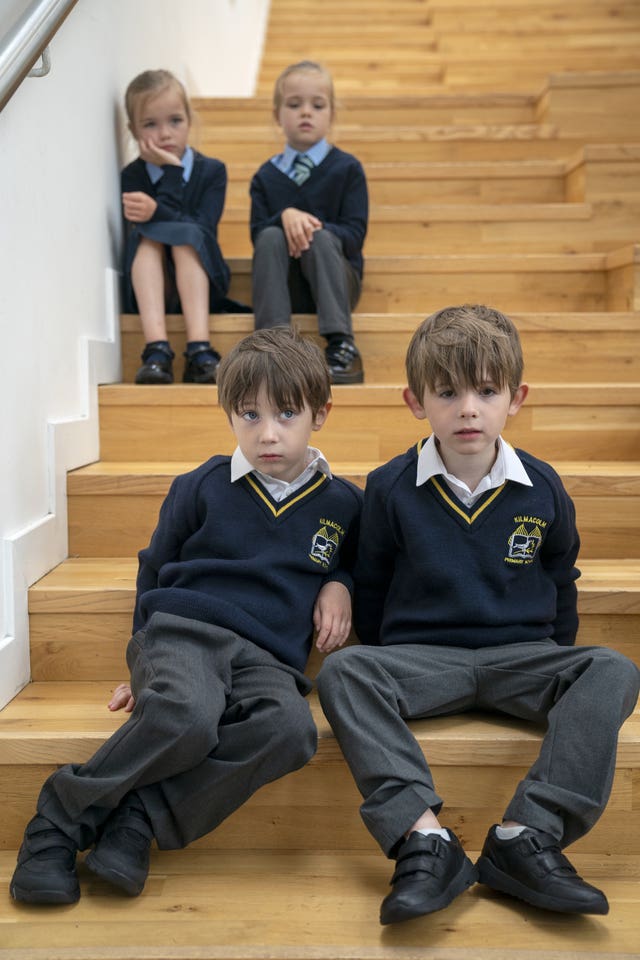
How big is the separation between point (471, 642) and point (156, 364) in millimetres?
1050

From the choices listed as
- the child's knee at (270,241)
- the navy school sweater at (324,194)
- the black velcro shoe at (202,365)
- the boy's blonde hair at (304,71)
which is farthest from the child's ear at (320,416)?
the boy's blonde hair at (304,71)

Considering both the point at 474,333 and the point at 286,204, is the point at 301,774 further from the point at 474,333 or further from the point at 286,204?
the point at 286,204

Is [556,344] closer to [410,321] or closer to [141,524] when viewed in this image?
[410,321]

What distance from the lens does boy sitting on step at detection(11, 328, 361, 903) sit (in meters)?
1.27

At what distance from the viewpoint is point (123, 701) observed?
4.81 ft

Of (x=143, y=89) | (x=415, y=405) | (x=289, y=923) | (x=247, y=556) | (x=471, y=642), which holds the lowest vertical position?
(x=289, y=923)

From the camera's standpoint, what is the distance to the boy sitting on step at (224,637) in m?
1.27

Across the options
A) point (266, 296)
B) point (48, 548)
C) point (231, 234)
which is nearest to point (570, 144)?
point (231, 234)

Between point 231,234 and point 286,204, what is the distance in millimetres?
415

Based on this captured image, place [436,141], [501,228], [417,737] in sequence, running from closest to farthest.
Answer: [417,737]
[501,228]
[436,141]

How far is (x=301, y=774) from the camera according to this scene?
1.39m

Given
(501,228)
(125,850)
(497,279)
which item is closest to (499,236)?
(501,228)

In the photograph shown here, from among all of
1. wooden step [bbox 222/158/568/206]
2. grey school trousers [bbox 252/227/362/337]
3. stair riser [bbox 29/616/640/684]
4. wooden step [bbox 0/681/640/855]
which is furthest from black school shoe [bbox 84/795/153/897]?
wooden step [bbox 222/158/568/206]

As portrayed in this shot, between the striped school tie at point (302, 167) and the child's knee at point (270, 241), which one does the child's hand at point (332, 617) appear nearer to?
the child's knee at point (270, 241)
